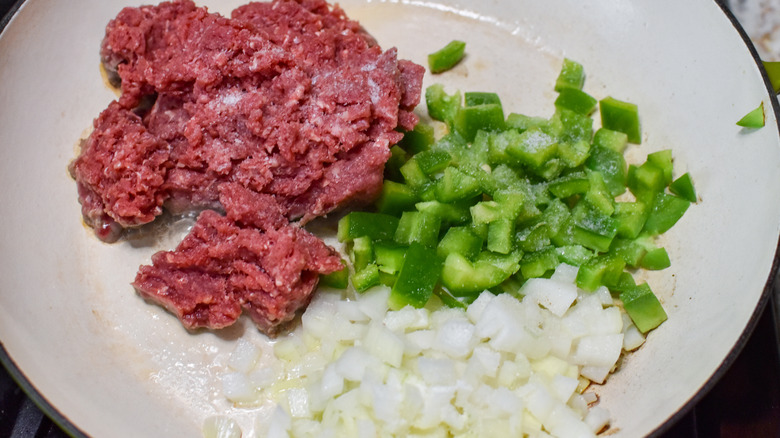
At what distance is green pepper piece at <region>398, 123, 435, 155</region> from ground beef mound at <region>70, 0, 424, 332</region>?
0.22 metres

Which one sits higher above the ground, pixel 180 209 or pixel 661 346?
pixel 180 209

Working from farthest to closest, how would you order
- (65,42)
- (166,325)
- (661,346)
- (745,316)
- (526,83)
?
(526,83)
(65,42)
(166,325)
(661,346)
(745,316)

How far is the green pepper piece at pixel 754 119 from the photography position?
10.1ft

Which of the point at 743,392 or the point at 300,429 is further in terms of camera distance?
the point at 743,392

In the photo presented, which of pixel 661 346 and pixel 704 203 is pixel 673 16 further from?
pixel 661 346

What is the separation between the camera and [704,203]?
3.26 m

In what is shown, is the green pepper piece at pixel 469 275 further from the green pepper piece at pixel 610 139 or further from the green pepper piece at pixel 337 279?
the green pepper piece at pixel 610 139

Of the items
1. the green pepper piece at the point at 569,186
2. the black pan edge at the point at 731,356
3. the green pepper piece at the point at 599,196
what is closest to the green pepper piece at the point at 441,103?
the green pepper piece at the point at 569,186

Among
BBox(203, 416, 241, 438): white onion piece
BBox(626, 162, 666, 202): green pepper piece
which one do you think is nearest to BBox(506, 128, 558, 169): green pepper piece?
BBox(626, 162, 666, 202): green pepper piece

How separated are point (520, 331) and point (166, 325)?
65.2 inches

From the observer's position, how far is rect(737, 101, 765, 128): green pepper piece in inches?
121

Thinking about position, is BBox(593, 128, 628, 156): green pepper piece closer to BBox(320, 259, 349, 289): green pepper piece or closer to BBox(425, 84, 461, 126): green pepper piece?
BBox(425, 84, 461, 126): green pepper piece

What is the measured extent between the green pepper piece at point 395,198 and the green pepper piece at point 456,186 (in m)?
0.16

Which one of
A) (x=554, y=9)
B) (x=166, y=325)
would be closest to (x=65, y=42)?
(x=166, y=325)
